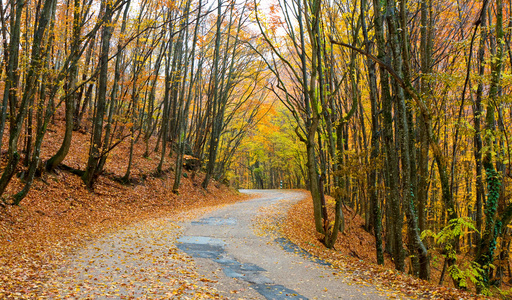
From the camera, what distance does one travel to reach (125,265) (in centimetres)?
579

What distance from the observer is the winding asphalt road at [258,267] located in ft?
17.1

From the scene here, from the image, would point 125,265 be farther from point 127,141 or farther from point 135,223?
point 127,141

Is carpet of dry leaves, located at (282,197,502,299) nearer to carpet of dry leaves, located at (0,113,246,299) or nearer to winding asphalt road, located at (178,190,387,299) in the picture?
winding asphalt road, located at (178,190,387,299)

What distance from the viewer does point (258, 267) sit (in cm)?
647

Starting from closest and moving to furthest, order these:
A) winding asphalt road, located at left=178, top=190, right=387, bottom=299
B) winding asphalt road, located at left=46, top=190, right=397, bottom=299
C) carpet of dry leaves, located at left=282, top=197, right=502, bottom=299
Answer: winding asphalt road, located at left=46, top=190, right=397, bottom=299 < winding asphalt road, located at left=178, top=190, right=387, bottom=299 < carpet of dry leaves, located at left=282, top=197, right=502, bottom=299

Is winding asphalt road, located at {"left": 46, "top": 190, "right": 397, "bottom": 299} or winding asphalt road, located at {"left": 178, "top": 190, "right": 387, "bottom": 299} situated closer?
winding asphalt road, located at {"left": 46, "top": 190, "right": 397, "bottom": 299}

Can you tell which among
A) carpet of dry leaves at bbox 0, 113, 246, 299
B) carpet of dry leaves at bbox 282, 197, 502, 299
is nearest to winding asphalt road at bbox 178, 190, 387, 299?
carpet of dry leaves at bbox 282, 197, 502, 299

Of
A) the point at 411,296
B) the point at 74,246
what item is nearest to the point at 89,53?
the point at 74,246

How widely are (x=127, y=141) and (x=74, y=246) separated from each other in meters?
13.1

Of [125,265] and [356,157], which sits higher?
[356,157]

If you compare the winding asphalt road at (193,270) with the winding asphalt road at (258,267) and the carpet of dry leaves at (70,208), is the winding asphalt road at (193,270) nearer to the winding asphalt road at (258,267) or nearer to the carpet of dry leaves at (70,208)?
the winding asphalt road at (258,267)

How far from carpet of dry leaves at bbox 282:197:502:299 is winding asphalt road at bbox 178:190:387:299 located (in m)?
0.43

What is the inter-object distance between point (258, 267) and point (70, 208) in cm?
686

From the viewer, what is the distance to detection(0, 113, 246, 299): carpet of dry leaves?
540 cm
